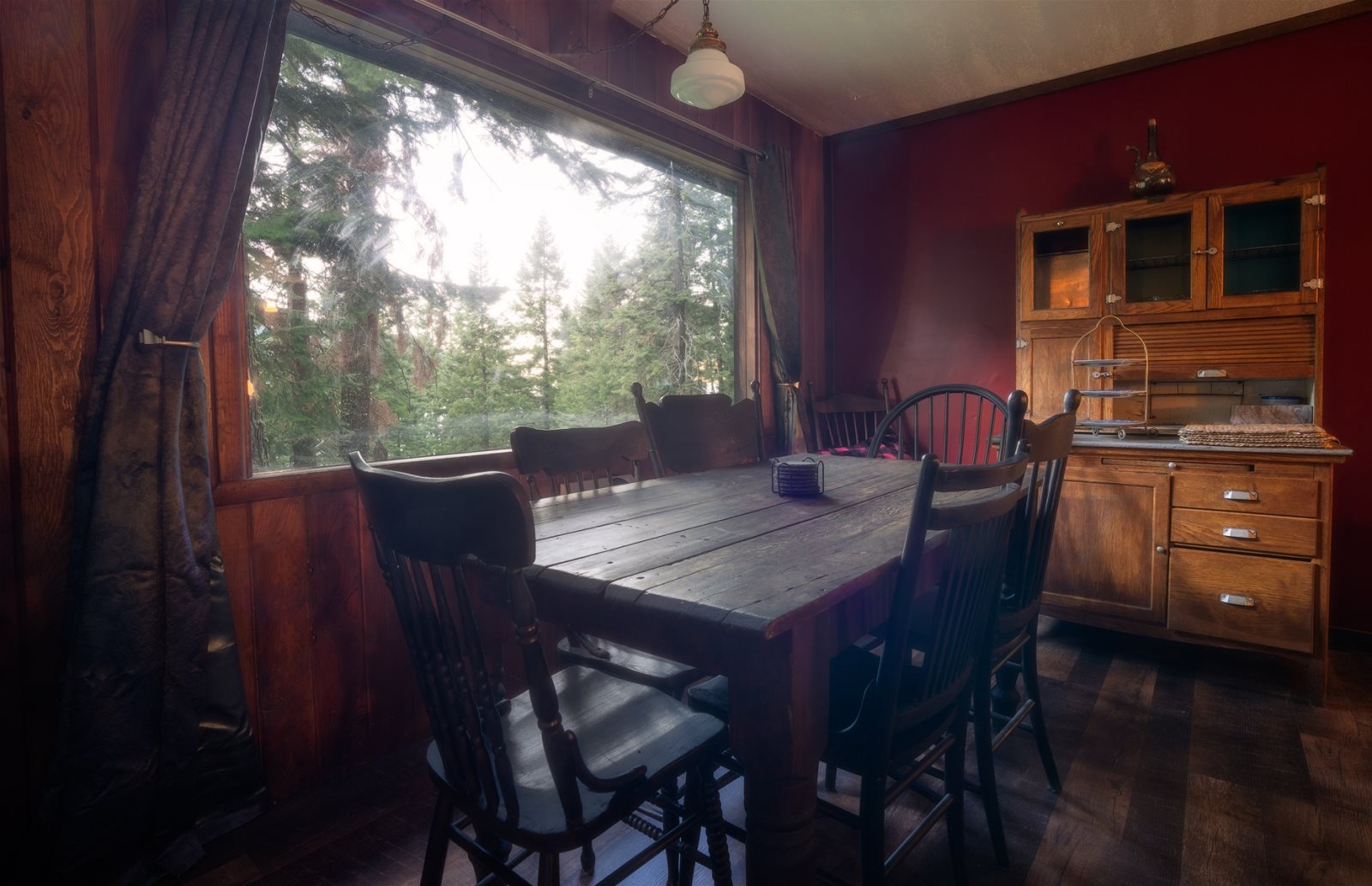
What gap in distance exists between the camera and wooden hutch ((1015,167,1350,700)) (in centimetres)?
239

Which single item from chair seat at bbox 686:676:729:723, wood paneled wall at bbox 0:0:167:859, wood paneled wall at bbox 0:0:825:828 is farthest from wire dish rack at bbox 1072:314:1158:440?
wood paneled wall at bbox 0:0:167:859

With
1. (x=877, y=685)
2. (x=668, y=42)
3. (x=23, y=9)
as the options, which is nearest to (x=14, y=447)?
(x=23, y=9)

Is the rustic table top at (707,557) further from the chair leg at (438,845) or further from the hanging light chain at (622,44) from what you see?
the hanging light chain at (622,44)

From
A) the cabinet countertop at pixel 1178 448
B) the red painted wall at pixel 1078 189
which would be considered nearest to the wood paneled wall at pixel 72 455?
the cabinet countertop at pixel 1178 448

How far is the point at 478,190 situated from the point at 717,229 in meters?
1.51

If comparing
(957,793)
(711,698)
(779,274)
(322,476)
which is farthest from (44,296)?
(779,274)

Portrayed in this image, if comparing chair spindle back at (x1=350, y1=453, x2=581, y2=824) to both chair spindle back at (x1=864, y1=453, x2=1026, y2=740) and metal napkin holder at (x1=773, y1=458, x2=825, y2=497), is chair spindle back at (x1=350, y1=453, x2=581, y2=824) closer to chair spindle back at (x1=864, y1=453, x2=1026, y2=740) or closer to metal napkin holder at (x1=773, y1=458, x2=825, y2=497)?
chair spindle back at (x1=864, y1=453, x2=1026, y2=740)

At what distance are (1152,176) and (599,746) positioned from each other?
3176 millimetres

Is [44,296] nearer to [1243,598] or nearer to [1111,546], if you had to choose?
[1111,546]

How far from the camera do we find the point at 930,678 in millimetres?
1189

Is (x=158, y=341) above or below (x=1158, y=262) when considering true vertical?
below

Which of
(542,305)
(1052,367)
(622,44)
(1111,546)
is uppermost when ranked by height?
(622,44)

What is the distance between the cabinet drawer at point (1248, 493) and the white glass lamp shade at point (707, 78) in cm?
210

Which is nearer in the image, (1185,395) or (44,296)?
(44,296)
